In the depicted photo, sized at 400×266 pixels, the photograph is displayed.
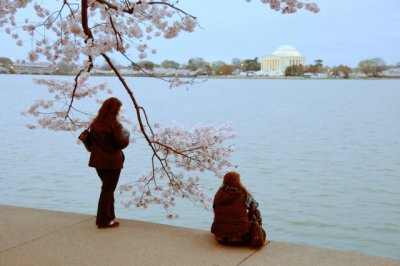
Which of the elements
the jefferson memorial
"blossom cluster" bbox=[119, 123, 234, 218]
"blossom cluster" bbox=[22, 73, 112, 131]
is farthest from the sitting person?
the jefferson memorial

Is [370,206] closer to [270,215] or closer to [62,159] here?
[270,215]

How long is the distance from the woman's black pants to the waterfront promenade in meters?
0.13

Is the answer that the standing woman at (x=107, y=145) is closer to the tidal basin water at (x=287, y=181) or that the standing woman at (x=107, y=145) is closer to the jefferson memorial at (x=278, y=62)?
the tidal basin water at (x=287, y=181)

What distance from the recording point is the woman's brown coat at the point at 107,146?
5.50 m

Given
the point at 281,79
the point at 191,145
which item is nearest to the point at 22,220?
the point at 191,145

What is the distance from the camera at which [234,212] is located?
5.17 meters

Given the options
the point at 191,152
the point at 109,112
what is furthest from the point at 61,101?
the point at 109,112

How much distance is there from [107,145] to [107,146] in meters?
0.01

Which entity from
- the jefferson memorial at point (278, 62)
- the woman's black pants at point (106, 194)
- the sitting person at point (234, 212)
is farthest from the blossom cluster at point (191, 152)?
the jefferson memorial at point (278, 62)

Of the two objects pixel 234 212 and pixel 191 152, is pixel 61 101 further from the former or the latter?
pixel 234 212

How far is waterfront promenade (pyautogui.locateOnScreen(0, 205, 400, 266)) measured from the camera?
4891 mm

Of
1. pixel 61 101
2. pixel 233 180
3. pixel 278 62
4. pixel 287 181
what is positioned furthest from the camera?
pixel 278 62

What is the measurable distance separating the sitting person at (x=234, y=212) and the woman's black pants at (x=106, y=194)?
1.15 m

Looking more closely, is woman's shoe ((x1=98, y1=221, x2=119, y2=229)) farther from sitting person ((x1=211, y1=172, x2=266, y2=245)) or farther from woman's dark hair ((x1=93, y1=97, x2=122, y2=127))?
sitting person ((x1=211, y1=172, x2=266, y2=245))
